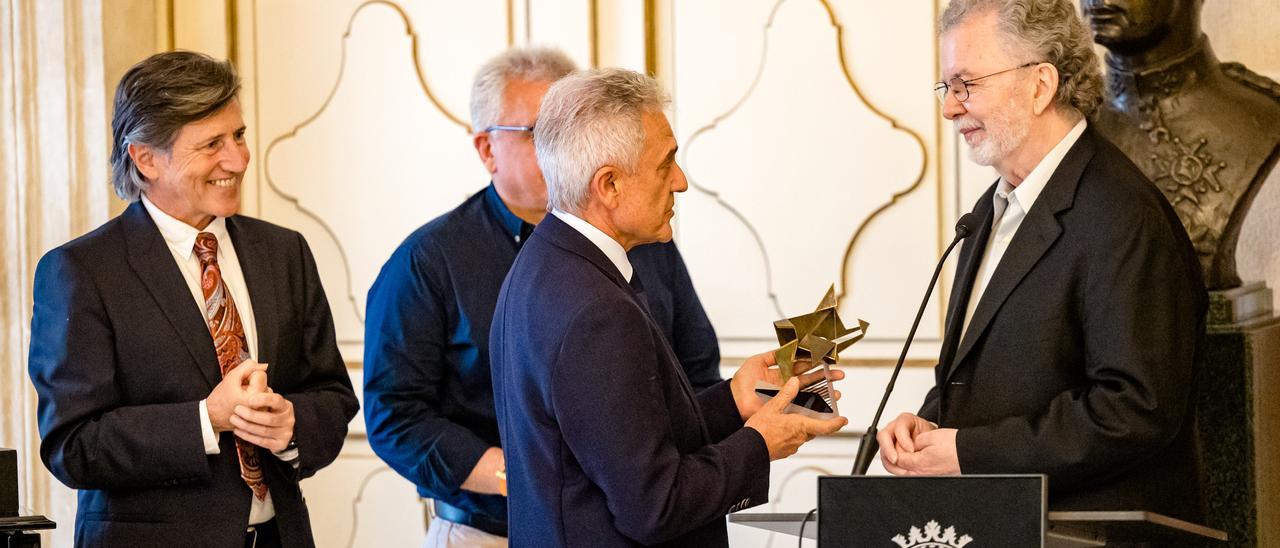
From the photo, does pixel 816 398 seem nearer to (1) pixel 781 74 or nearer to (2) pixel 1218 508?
(2) pixel 1218 508

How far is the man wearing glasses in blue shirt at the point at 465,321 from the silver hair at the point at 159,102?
0.53 m

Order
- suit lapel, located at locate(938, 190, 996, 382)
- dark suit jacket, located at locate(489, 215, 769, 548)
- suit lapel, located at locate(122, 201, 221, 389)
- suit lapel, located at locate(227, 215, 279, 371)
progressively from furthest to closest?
suit lapel, located at locate(227, 215, 279, 371)
suit lapel, located at locate(122, 201, 221, 389)
suit lapel, located at locate(938, 190, 996, 382)
dark suit jacket, located at locate(489, 215, 769, 548)

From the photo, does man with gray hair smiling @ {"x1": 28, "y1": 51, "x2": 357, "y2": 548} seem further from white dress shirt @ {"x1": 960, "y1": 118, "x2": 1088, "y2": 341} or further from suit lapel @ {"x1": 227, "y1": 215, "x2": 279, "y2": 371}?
white dress shirt @ {"x1": 960, "y1": 118, "x2": 1088, "y2": 341}

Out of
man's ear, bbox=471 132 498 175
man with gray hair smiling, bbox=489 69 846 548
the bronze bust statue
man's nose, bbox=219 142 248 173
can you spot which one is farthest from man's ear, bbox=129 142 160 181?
the bronze bust statue

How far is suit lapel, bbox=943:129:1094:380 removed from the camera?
2.28 metres

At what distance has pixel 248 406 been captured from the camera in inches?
95.3

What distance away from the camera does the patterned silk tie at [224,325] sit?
2533 millimetres

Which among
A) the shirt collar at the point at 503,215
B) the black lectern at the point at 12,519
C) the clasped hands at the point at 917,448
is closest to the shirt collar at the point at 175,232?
the black lectern at the point at 12,519

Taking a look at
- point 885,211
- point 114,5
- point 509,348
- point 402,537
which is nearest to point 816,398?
point 509,348

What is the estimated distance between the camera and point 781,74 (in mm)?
4051

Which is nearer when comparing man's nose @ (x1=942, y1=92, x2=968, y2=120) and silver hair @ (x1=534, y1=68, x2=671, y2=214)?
silver hair @ (x1=534, y1=68, x2=671, y2=214)

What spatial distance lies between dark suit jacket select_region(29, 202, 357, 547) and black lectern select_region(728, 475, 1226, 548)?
1156 mm

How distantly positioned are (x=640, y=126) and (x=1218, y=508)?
155 centimetres

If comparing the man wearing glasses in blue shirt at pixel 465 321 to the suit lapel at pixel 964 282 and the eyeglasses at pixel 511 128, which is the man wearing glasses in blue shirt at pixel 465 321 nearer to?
the eyeglasses at pixel 511 128
